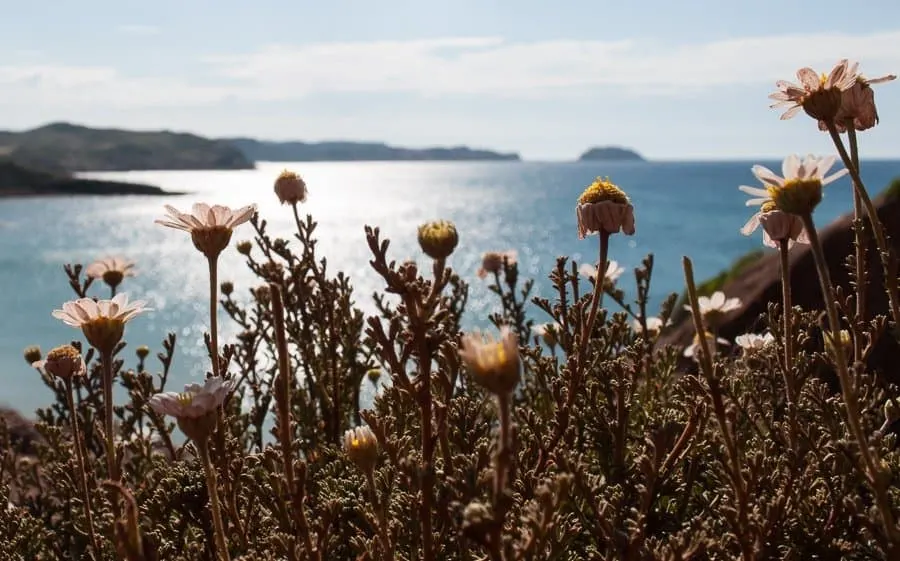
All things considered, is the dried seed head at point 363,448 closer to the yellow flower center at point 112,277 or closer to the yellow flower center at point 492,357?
the yellow flower center at point 492,357

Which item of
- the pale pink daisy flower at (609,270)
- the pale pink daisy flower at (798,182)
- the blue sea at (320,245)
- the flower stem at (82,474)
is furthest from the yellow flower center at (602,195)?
the blue sea at (320,245)

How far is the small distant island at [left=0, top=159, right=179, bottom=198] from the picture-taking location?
218 ft

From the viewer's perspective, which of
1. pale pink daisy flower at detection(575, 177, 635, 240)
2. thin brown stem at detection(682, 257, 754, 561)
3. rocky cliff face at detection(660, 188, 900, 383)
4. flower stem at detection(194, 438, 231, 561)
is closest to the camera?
thin brown stem at detection(682, 257, 754, 561)

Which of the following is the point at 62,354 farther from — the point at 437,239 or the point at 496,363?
the point at 496,363

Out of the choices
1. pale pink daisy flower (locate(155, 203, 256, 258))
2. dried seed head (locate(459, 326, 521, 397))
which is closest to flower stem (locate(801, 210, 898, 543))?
dried seed head (locate(459, 326, 521, 397))

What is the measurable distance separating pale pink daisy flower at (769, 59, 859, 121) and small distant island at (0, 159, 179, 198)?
2787 inches

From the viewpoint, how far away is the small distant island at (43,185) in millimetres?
66400

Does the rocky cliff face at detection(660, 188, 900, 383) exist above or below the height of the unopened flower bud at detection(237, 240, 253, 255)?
below

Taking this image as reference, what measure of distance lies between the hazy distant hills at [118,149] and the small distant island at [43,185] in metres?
43.9

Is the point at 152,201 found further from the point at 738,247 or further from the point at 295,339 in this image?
the point at 295,339

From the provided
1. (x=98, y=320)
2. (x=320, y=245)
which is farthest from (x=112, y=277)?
(x=320, y=245)

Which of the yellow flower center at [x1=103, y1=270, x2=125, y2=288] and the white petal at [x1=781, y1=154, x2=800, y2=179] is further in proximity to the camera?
the yellow flower center at [x1=103, y1=270, x2=125, y2=288]

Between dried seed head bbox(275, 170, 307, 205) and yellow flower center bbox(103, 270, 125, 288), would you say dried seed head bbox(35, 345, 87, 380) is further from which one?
yellow flower center bbox(103, 270, 125, 288)

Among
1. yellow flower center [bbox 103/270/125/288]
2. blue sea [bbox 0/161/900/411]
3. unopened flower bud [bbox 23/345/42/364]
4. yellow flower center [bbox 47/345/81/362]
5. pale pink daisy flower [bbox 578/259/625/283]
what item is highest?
pale pink daisy flower [bbox 578/259/625/283]
